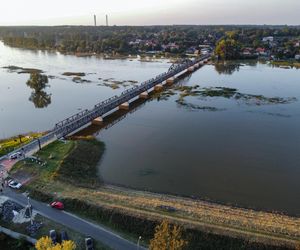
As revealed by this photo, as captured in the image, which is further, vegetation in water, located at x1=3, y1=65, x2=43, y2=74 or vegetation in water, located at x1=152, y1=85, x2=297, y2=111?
vegetation in water, located at x1=3, y1=65, x2=43, y2=74

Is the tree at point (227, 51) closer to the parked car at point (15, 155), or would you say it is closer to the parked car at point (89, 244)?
the parked car at point (15, 155)

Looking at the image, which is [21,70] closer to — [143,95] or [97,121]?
[143,95]

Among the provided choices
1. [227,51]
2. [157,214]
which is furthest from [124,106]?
[227,51]

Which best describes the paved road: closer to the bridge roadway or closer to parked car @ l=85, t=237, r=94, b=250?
parked car @ l=85, t=237, r=94, b=250

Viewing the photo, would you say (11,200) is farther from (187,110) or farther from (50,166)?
(187,110)

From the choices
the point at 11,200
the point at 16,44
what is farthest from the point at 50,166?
the point at 16,44

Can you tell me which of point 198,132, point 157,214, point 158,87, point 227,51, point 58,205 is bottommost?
point 198,132

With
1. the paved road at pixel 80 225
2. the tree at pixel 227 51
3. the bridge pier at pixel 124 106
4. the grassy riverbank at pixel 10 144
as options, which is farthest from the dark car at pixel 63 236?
the tree at pixel 227 51

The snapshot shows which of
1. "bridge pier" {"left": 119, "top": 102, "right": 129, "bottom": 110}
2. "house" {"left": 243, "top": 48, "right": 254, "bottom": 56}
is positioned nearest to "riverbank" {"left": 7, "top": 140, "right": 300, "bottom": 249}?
"bridge pier" {"left": 119, "top": 102, "right": 129, "bottom": 110}
